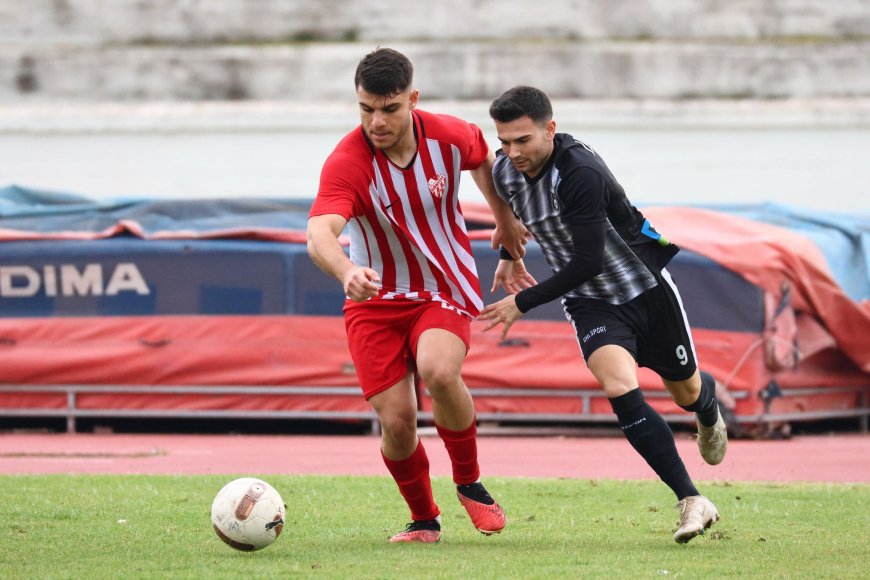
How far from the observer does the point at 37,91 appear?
23516mm

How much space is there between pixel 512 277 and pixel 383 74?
61.4 inches

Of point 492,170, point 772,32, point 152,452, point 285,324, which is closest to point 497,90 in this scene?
point 772,32

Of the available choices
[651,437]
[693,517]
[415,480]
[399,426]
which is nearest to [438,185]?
[399,426]

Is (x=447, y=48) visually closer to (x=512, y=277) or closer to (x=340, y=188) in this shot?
(x=512, y=277)

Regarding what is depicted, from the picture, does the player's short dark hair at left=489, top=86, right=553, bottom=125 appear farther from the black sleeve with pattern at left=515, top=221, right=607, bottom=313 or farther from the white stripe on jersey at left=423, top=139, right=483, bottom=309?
the black sleeve with pattern at left=515, top=221, right=607, bottom=313

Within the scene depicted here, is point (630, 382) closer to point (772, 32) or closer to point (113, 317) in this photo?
point (113, 317)

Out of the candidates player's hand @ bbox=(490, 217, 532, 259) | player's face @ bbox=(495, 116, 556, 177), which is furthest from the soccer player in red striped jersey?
player's face @ bbox=(495, 116, 556, 177)

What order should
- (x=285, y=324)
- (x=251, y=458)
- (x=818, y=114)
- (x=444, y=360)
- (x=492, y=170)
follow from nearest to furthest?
1. (x=444, y=360)
2. (x=492, y=170)
3. (x=251, y=458)
4. (x=285, y=324)
5. (x=818, y=114)

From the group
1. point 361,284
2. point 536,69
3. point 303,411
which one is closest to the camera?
point 361,284

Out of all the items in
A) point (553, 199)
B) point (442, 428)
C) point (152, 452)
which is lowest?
point (152, 452)

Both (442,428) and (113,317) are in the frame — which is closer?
(442,428)

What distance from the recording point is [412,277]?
7043 mm

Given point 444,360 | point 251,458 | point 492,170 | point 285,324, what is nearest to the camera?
point 444,360

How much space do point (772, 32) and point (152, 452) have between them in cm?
1411
